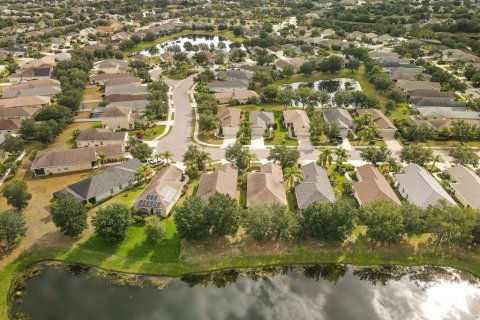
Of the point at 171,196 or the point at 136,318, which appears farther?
the point at 171,196

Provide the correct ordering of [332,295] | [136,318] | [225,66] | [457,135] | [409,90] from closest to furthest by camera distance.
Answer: [136,318], [332,295], [457,135], [409,90], [225,66]

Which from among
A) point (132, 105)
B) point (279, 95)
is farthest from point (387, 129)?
point (132, 105)

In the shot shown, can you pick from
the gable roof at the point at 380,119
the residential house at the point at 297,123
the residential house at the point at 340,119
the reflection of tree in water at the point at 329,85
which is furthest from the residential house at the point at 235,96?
the gable roof at the point at 380,119

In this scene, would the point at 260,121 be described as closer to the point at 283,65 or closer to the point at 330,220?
the point at 330,220

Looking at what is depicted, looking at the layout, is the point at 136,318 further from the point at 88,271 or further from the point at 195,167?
the point at 195,167

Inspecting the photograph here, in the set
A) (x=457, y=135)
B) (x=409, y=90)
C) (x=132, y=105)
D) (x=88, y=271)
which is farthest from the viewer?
(x=409, y=90)

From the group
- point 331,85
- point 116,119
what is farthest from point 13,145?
point 331,85

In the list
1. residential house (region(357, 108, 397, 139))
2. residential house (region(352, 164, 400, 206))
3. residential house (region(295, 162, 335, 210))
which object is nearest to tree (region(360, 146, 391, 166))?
residential house (region(352, 164, 400, 206))

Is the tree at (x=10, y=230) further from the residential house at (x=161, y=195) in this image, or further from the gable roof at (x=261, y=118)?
the gable roof at (x=261, y=118)
